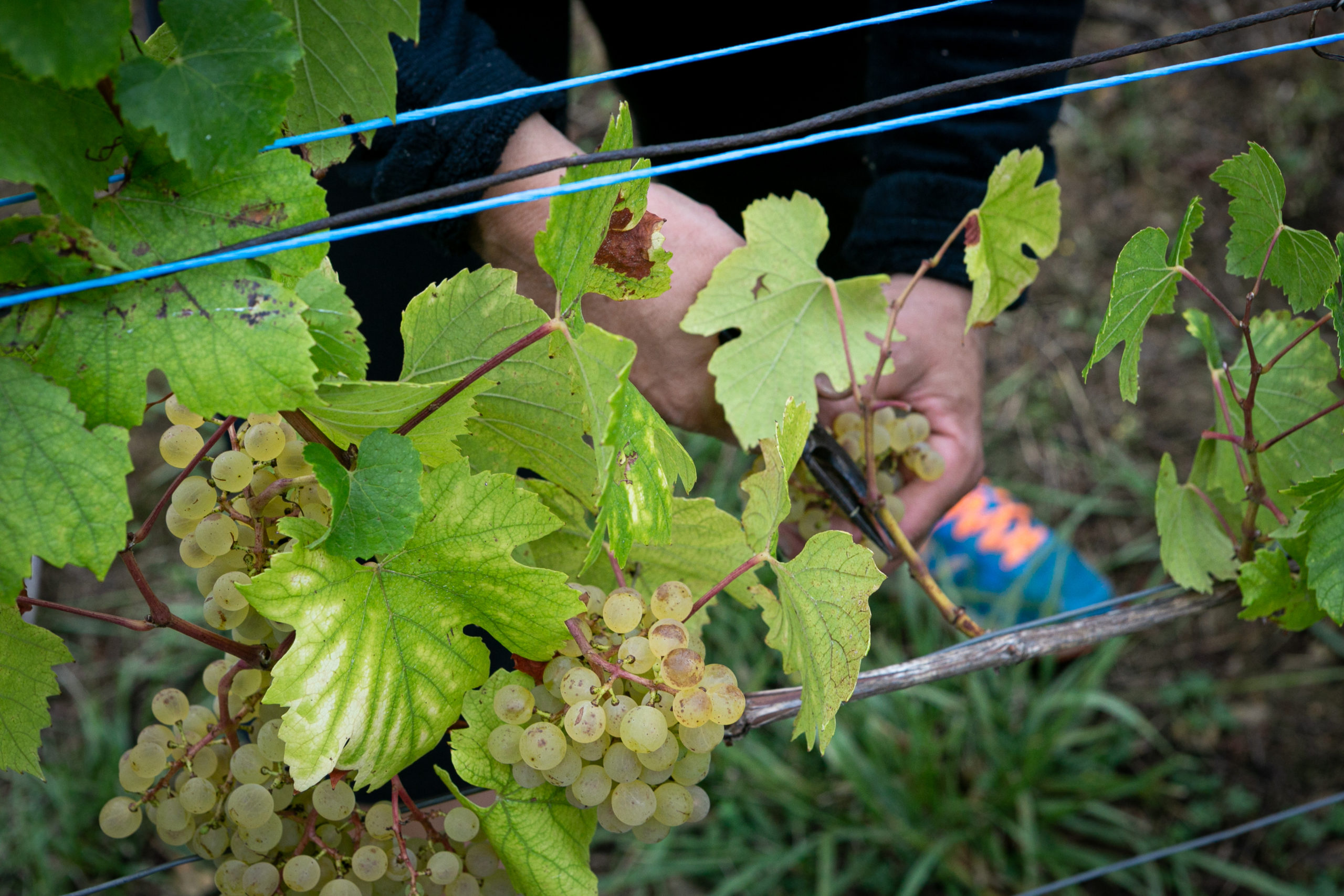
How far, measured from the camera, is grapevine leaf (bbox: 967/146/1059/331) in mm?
832

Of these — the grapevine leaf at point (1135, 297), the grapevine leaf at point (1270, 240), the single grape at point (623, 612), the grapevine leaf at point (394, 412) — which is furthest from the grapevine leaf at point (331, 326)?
the grapevine leaf at point (1270, 240)

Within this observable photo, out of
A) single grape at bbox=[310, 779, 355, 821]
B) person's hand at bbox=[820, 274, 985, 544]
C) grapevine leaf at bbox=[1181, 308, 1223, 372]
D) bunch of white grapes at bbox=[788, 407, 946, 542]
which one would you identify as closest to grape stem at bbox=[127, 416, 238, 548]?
single grape at bbox=[310, 779, 355, 821]

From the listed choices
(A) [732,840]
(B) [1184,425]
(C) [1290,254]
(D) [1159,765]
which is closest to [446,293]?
(C) [1290,254]

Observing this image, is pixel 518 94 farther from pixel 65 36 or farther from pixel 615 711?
pixel 615 711

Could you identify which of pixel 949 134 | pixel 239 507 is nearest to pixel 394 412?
pixel 239 507

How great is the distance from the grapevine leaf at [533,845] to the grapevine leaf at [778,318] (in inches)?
15.2

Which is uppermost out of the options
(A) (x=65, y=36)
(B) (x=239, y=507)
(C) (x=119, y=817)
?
(A) (x=65, y=36)

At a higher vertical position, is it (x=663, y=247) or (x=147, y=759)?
(x=663, y=247)

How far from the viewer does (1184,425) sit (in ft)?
7.98

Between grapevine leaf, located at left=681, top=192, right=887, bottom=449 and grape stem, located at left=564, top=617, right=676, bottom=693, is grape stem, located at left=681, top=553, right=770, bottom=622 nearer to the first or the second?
grape stem, located at left=564, top=617, right=676, bottom=693

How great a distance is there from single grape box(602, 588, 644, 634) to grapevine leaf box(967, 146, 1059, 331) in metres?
0.44

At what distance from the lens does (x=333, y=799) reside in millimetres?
664

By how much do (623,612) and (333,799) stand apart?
0.25 metres

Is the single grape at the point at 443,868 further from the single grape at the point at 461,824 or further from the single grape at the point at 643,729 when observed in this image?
the single grape at the point at 643,729
